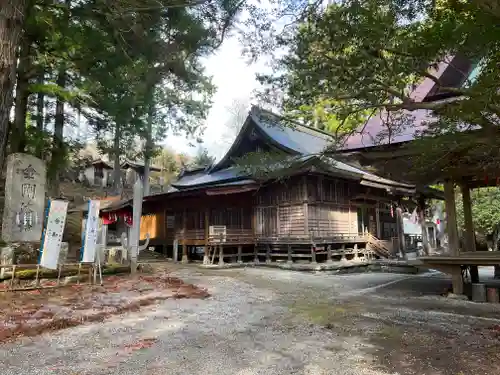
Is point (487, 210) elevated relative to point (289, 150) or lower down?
lower down

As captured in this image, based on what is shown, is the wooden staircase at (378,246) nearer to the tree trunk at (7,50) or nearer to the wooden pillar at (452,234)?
the wooden pillar at (452,234)

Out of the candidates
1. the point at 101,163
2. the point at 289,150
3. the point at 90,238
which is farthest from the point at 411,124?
the point at 101,163

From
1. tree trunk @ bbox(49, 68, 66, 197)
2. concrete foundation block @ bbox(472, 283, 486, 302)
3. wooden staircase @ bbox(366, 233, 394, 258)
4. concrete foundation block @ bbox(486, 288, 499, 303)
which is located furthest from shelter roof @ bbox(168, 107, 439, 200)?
concrete foundation block @ bbox(486, 288, 499, 303)

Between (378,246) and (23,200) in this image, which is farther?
(378,246)

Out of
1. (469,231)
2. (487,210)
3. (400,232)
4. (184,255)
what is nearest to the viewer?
(469,231)

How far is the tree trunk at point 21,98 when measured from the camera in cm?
1043

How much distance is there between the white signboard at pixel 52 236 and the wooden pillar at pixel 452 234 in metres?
9.75

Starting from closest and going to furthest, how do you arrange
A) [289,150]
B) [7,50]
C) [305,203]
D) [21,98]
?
[7,50] < [21,98] < [305,203] < [289,150]

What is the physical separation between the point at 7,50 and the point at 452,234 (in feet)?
31.5

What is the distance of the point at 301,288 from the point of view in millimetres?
10633

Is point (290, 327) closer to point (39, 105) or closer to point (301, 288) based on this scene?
point (301, 288)

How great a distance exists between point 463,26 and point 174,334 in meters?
6.05

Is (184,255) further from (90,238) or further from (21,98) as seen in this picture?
(21,98)

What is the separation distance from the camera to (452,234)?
29.6ft
